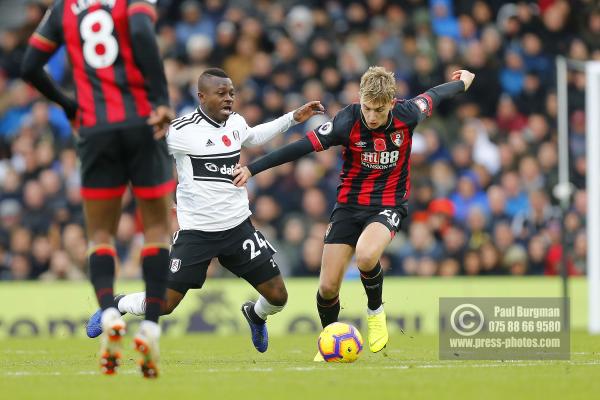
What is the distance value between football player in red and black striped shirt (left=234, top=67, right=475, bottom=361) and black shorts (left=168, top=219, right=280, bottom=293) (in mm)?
515

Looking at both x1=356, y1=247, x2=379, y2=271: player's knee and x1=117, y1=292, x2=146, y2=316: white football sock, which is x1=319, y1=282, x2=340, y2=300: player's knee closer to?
x1=356, y1=247, x2=379, y2=271: player's knee

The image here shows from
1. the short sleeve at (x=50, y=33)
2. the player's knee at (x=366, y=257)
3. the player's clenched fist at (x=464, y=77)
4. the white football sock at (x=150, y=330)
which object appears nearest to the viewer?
the white football sock at (x=150, y=330)

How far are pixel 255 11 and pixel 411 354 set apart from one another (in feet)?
32.6

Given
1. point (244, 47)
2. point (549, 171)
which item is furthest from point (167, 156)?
point (244, 47)

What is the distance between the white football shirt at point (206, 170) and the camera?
9.46 meters

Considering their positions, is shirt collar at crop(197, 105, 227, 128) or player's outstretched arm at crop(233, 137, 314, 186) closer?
player's outstretched arm at crop(233, 137, 314, 186)

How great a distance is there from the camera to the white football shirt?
946cm

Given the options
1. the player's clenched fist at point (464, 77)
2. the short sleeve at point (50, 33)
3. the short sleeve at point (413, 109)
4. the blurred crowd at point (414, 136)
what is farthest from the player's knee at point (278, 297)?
the blurred crowd at point (414, 136)

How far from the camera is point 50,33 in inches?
286

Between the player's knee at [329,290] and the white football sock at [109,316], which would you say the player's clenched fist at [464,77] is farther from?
the white football sock at [109,316]

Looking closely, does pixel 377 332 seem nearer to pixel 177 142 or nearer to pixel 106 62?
pixel 177 142

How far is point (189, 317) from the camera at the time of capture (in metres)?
14.5

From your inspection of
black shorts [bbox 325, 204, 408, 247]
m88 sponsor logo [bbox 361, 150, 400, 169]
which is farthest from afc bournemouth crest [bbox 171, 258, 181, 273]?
m88 sponsor logo [bbox 361, 150, 400, 169]

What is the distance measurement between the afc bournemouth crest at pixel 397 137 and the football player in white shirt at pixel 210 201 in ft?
1.95
